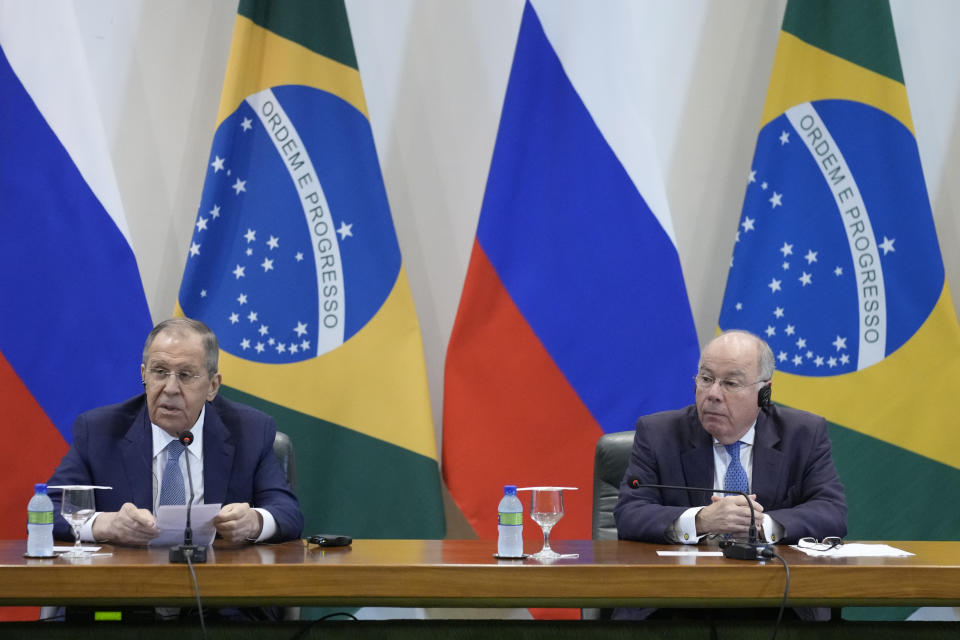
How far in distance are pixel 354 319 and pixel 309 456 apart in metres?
0.54

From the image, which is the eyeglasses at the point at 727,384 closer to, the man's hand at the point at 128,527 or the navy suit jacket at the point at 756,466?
the navy suit jacket at the point at 756,466

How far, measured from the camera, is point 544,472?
3.96m

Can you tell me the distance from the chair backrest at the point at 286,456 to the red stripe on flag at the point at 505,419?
880 mm

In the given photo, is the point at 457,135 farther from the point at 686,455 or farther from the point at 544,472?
the point at 686,455

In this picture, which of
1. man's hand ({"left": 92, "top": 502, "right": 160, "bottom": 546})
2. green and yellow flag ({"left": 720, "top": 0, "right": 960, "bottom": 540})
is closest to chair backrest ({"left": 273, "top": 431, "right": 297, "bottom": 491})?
man's hand ({"left": 92, "top": 502, "right": 160, "bottom": 546})

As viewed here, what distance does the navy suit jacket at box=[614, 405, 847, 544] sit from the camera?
3002 mm

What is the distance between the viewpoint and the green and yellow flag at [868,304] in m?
3.99

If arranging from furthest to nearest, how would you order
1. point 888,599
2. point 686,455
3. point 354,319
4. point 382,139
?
point 382,139 < point 354,319 < point 686,455 < point 888,599

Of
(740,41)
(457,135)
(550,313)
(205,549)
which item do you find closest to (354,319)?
(550,313)

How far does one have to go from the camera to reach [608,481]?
130 inches

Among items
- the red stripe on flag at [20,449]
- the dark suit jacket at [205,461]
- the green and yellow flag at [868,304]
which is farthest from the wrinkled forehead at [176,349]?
the green and yellow flag at [868,304]

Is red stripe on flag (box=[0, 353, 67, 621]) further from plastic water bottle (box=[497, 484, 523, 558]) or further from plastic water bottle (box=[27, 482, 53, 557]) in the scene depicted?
plastic water bottle (box=[497, 484, 523, 558])

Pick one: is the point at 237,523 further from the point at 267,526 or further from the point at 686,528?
the point at 686,528

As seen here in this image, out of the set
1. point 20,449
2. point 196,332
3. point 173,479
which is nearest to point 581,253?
point 196,332
